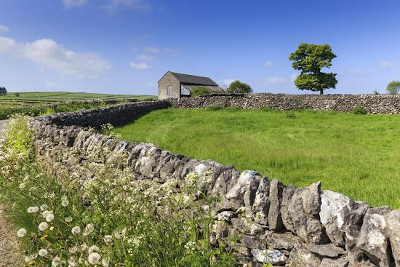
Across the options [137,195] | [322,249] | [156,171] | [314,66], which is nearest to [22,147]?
[156,171]

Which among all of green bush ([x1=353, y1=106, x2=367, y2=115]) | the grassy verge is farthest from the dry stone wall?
green bush ([x1=353, y1=106, x2=367, y2=115])

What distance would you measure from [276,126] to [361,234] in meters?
16.9

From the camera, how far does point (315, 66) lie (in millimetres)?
56781

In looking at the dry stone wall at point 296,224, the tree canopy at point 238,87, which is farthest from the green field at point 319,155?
the tree canopy at point 238,87

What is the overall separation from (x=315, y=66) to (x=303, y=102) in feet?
92.4

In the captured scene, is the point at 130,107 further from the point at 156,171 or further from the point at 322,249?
the point at 322,249

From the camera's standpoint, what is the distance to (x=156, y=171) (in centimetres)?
582

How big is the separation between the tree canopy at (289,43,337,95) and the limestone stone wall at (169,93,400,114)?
2539 centimetres

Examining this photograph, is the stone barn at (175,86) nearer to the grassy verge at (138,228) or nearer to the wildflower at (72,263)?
the grassy verge at (138,228)

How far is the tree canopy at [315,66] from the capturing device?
5612 centimetres

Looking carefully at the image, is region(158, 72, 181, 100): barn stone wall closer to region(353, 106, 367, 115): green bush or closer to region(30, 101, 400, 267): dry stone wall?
region(353, 106, 367, 115): green bush

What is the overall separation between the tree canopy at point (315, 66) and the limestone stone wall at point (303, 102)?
25387 mm

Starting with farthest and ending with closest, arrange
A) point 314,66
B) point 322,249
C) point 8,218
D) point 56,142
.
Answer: point 314,66, point 56,142, point 8,218, point 322,249

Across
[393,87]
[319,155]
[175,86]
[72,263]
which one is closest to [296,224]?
[72,263]
